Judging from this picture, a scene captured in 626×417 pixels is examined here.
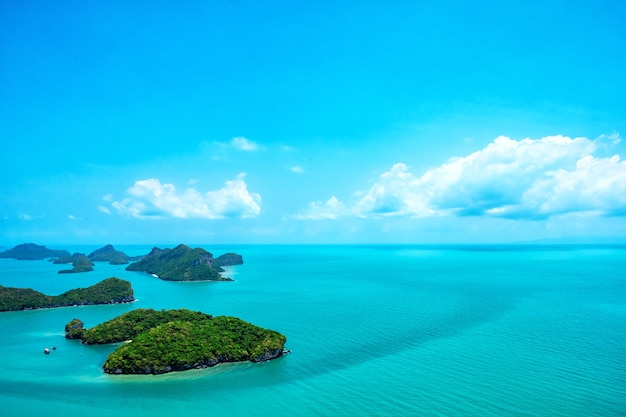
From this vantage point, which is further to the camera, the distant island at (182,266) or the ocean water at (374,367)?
the distant island at (182,266)

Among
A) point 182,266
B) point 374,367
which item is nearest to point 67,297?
point 182,266

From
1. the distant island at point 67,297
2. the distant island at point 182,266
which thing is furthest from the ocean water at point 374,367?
the distant island at point 182,266

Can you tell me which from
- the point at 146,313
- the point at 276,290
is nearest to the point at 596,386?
the point at 146,313

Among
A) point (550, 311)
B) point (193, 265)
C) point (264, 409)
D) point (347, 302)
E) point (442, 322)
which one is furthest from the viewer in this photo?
point (193, 265)

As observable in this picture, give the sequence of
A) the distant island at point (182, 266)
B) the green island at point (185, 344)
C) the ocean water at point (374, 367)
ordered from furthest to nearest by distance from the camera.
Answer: the distant island at point (182, 266) < the green island at point (185, 344) < the ocean water at point (374, 367)

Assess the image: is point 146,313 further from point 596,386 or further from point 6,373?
point 596,386

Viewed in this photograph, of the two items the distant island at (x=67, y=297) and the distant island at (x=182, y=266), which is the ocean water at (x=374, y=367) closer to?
the distant island at (x=67, y=297)
